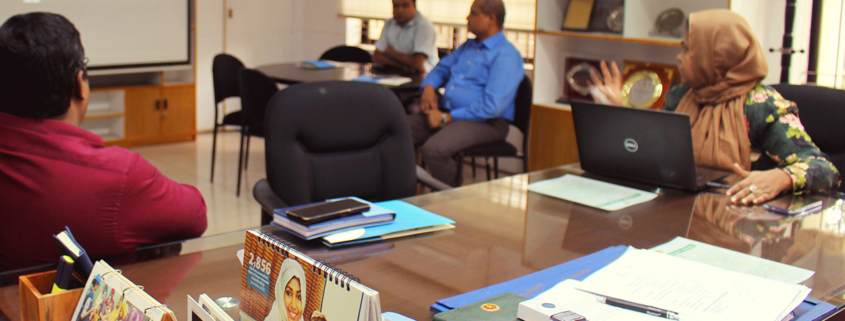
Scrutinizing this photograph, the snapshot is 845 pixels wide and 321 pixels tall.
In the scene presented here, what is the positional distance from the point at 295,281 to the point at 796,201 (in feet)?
5.22

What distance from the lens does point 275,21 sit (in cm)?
682

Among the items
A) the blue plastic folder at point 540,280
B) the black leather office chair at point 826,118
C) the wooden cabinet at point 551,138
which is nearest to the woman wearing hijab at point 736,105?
the black leather office chair at point 826,118

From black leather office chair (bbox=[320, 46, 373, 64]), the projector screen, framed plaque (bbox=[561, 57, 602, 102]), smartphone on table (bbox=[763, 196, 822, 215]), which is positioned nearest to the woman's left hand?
smartphone on table (bbox=[763, 196, 822, 215])

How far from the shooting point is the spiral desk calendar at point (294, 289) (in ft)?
2.50

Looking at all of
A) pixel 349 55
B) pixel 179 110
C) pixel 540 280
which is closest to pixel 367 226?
pixel 540 280

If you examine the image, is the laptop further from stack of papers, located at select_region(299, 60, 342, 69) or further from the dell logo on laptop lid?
stack of papers, located at select_region(299, 60, 342, 69)

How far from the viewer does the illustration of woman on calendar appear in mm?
832

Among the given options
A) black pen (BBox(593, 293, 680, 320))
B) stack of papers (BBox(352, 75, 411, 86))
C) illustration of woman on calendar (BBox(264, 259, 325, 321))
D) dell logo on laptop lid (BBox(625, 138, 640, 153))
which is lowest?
black pen (BBox(593, 293, 680, 320))

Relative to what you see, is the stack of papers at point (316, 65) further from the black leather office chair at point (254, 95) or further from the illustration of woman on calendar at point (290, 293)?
the illustration of woman on calendar at point (290, 293)

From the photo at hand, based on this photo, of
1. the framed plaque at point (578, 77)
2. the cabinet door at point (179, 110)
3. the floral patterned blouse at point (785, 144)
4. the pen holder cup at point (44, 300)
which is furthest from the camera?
the cabinet door at point (179, 110)

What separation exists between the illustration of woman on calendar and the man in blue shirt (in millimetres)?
2858

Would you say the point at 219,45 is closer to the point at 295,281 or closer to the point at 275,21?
the point at 275,21

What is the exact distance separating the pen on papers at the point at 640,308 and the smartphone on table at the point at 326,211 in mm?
627

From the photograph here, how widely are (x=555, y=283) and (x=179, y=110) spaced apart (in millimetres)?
5381
